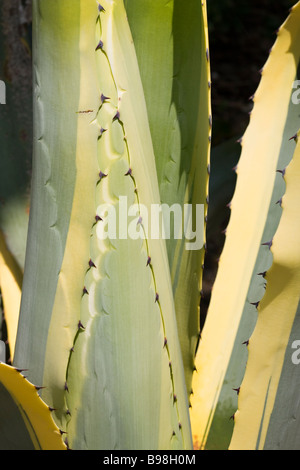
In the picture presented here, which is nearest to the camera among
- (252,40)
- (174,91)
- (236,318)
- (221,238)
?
(174,91)

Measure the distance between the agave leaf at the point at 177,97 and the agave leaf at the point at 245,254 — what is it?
0.40 ft

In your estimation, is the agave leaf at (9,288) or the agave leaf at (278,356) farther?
the agave leaf at (9,288)

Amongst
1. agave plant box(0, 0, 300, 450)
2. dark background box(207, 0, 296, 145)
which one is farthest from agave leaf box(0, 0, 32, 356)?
dark background box(207, 0, 296, 145)

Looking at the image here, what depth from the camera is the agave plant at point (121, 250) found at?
0.62 metres

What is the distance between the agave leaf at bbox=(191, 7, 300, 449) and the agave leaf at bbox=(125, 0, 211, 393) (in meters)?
0.12

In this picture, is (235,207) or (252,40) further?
(252,40)

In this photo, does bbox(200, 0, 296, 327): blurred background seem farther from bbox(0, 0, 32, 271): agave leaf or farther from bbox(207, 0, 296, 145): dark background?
bbox(0, 0, 32, 271): agave leaf

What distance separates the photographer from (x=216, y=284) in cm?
90

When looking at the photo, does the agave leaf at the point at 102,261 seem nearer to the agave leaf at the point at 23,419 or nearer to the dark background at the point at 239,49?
the agave leaf at the point at 23,419

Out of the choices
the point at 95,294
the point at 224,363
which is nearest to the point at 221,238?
the point at 224,363

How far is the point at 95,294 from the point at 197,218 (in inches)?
7.8

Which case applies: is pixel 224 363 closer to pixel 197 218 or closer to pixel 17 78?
pixel 197 218

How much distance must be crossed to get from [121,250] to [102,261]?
23 mm

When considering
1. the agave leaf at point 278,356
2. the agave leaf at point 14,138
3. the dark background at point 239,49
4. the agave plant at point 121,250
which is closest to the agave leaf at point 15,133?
the agave leaf at point 14,138
